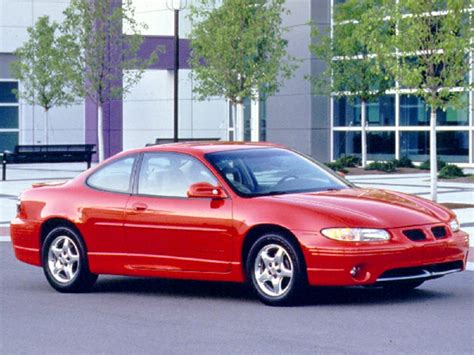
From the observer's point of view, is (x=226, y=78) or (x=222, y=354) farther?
(x=226, y=78)

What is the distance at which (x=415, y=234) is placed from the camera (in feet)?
33.3

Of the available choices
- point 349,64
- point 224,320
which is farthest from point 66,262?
point 349,64

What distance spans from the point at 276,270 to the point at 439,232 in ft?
4.51

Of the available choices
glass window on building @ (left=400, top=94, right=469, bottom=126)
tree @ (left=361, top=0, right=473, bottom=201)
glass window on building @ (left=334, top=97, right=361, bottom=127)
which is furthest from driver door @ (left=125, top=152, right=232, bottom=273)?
glass window on building @ (left=334, top=97, right=361, bottom=127)

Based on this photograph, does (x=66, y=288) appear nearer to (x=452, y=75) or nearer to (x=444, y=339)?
(x=444, y=339)

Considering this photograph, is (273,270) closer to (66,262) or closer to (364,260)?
(364,260)

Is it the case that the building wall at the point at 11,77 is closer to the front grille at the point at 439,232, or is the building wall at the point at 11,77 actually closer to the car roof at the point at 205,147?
the car roof at the point at 205,147

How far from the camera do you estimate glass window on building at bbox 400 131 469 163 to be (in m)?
37.5

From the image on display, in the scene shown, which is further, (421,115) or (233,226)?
(421,115)

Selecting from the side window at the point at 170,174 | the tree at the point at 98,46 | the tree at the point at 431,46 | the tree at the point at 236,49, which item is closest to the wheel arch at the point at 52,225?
the side window at the point at 170,174

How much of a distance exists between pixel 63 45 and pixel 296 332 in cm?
2839

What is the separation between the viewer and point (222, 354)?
26.5 feet

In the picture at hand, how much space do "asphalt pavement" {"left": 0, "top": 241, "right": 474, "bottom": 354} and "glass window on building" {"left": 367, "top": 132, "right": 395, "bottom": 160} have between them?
92.9 feet

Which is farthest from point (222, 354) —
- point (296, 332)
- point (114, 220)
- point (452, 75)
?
point (452, 75)
